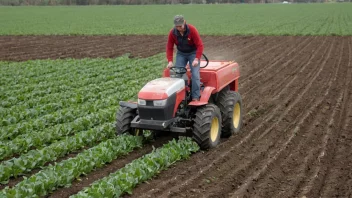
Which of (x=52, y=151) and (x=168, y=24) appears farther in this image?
(x=168, y=24)

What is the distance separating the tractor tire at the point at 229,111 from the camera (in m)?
9.51

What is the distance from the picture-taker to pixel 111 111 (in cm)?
1136

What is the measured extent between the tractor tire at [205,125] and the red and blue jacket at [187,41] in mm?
→ 1008

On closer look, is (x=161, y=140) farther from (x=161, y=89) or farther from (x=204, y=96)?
(x=161, y=89)

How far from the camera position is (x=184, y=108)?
888 cm

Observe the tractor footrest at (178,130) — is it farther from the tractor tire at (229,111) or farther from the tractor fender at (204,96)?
the tractor tire at (229,111)

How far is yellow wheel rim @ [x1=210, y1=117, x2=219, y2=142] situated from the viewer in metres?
8.79

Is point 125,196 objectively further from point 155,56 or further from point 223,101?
point 155,56

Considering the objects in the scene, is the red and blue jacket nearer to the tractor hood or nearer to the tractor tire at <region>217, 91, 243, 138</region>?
the tractor hood

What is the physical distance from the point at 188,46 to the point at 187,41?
132mm

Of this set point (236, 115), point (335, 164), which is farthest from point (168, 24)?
point (335, 164)

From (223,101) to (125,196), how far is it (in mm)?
3588

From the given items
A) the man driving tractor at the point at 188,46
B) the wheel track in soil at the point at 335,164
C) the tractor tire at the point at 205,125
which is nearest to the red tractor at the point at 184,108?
the tractor tire at the point at 205,125

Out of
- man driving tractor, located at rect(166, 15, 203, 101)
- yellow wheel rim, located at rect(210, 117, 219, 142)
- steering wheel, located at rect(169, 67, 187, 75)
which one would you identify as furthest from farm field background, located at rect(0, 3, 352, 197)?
steering wheel, located at rect(169, 67, 187, 75)
